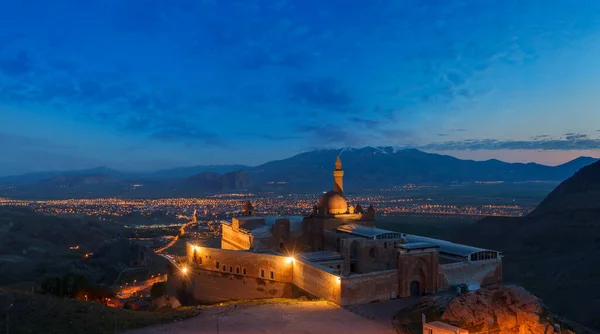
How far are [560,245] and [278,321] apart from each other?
51820mm

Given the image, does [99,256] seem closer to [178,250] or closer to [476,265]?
[178,250]

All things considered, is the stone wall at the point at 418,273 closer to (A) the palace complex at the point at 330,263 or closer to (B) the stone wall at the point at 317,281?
(A) the palace complex at the point at 330,263

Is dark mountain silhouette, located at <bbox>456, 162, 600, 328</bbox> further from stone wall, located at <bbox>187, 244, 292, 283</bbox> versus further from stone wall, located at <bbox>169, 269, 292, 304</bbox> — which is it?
stone wall, located at <bbox>169, 269, 292, 304</bbox>

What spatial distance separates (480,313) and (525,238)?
169ft

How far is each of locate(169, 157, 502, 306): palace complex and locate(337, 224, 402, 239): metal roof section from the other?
0.08 m

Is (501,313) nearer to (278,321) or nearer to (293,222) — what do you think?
(278,321)

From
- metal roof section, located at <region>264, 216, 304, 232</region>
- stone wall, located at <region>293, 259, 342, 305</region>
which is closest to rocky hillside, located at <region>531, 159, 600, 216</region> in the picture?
metal roof section, located at <region>264, 216, 304, 232</region>

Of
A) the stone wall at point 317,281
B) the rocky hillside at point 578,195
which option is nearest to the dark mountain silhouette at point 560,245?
the rocky hillside at point 578,195

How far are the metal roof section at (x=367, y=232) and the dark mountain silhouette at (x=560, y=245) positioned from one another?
15.6 m

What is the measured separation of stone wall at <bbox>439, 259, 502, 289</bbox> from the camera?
33.5 meters

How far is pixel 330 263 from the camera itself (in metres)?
34.7

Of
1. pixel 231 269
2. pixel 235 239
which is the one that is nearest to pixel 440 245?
pixel 231 269

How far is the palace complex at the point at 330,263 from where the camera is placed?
3103cm

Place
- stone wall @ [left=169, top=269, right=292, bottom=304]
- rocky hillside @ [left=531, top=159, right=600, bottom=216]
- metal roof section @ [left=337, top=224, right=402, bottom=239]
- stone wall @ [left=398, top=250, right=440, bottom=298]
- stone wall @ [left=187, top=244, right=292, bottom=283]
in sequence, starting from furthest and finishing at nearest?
rocky hillside @ [left=531, top=159, right=600, bottom=216] < metal roof section @ [left=337, top=224, right=402, bottom=239] < stone wall @ [left=169, top=269, right=292, bottom=304] < stone wall @ [left=187, top=244, right=292, bottom=283] < stone wall @ [left=398, top=250, right=440, bottom=298]
